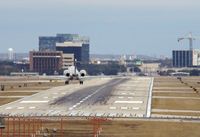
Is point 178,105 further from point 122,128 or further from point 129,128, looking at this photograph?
point 122,128

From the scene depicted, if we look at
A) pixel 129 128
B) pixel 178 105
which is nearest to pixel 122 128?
pixel 129 128

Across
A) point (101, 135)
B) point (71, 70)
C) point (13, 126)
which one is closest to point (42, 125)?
point (13, 126)

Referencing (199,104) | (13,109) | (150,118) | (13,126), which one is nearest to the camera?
(13,126)

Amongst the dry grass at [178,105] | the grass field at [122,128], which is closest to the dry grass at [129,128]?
the grass field at [122,128]

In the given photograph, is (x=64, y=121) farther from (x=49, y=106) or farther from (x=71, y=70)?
(x=71, y=70)

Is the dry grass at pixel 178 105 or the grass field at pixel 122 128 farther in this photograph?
the dry grass at pixel 178 105

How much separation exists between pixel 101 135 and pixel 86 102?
39.6 m

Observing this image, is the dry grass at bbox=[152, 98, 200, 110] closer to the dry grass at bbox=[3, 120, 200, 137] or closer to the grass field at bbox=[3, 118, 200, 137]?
the grass field at bbox=[3, 118, 200, 137]

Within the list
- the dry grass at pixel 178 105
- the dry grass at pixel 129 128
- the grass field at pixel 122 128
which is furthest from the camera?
the dry grass at pixel 178 105

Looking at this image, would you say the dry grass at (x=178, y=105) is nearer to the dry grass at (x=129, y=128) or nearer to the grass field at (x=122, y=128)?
the grass field at (x=122, y=128)

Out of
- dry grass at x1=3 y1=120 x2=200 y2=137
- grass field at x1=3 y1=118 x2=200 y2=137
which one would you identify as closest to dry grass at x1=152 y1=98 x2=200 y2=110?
grass field at x1=3 y1=118 x2=200 y2=137

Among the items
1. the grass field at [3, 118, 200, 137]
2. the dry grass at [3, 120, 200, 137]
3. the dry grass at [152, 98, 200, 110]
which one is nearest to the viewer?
the grass field at [3, 118, 200, 137]

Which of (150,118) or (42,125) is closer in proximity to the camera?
(42,125)

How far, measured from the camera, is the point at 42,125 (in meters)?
58.2
